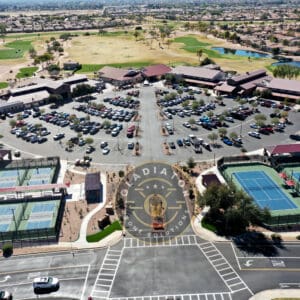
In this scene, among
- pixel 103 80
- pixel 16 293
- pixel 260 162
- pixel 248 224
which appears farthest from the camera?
pixel 103 80

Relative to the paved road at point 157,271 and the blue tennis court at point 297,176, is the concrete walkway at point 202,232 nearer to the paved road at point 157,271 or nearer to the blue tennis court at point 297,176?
the paved road at point 157,271

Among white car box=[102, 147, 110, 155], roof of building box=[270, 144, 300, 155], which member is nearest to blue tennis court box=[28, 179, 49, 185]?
white car box=[102, 147, 110, 155]

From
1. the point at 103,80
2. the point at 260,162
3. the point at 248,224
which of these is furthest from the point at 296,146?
the point at 103,80

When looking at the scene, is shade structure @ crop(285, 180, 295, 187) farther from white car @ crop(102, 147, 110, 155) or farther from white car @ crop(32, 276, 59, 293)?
white car @ crop(32, 276, 59, 293)

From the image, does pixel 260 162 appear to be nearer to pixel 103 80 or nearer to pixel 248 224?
pixel 248 224

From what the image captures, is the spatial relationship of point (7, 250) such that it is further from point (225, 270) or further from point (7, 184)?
point (225, 270)
